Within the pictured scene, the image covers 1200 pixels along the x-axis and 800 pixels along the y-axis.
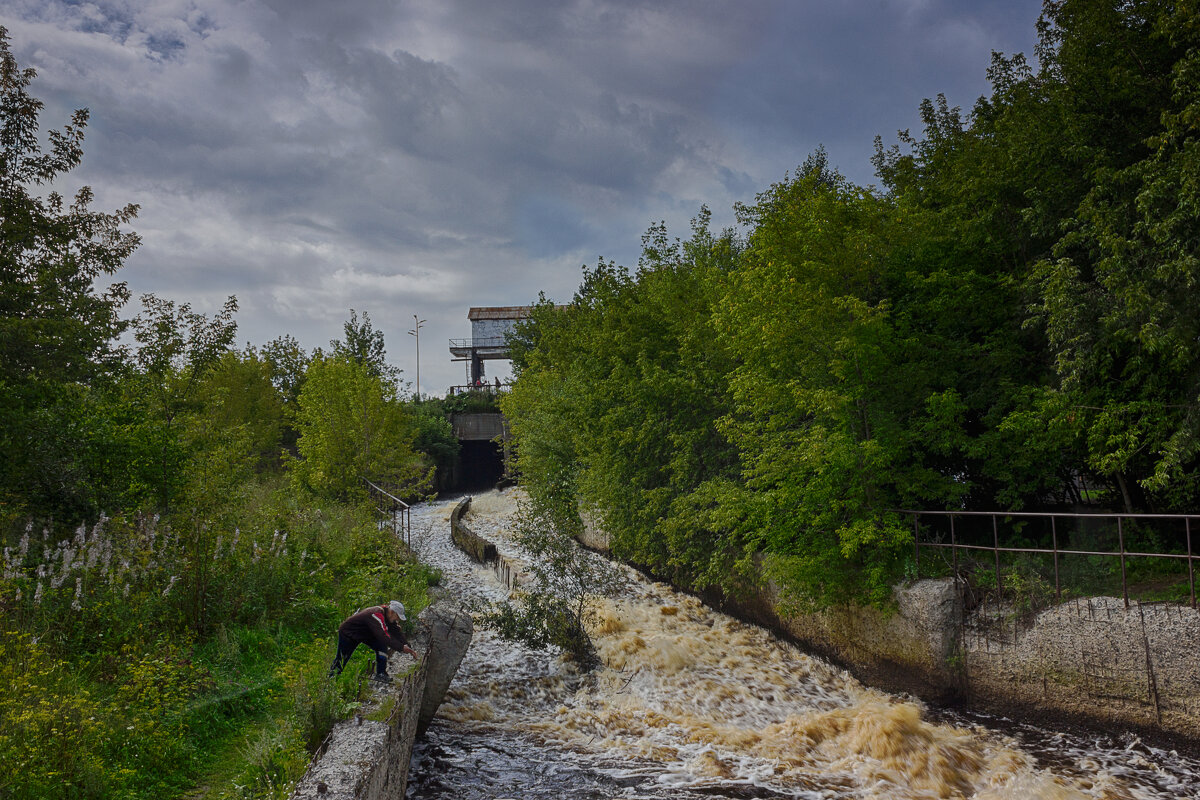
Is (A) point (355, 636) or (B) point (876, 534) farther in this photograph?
(B) point (876, 534)

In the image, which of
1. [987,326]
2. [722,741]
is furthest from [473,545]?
[987,326]

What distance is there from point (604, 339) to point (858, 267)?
8.38m

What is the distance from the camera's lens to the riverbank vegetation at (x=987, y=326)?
9.52 m

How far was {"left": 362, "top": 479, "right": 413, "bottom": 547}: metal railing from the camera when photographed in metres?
18.5

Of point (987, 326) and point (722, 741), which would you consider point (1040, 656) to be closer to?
point (722, 741)

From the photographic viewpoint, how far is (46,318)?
34.6ft

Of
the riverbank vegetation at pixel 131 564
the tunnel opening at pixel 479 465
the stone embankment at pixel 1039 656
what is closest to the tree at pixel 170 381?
the riverbank vegetation at pixel 131 564

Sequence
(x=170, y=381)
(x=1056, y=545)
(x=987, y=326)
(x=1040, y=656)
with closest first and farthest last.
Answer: (x=1040, y=656) → (x=1056, y=545) → (x=987, y=326) → (x=170, y=381)

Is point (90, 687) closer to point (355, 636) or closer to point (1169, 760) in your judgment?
point (355, 636)

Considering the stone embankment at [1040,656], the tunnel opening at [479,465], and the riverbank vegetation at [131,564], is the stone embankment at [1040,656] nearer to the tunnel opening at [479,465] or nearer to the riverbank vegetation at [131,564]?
the riverbank vegetation at [131,564]

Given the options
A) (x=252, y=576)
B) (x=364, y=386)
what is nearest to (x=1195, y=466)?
(x=252, y=576)

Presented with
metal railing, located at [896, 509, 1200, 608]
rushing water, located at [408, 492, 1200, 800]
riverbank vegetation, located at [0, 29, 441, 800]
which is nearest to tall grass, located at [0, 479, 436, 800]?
riverbank vegetation, located at [0, 29, 441, 800]

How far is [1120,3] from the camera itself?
→ 11.0m

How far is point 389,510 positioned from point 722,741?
15.1 m
